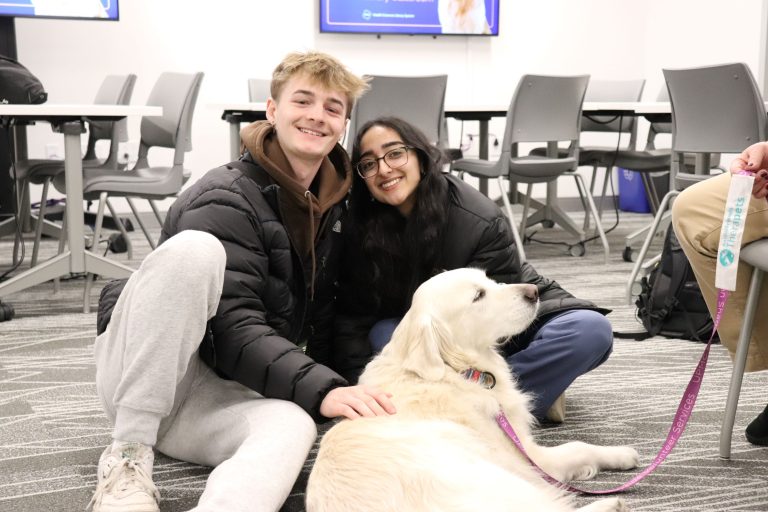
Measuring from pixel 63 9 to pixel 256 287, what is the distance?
5165 millimetres

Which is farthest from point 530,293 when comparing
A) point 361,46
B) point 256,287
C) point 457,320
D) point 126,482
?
point 361,46

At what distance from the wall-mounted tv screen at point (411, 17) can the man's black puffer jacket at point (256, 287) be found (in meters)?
5.75

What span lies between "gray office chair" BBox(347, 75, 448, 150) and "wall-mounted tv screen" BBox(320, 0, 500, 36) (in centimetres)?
297

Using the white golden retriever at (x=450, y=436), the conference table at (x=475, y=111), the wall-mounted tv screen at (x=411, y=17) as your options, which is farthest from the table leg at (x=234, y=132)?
the white golden retriever at (x=450, y=436)

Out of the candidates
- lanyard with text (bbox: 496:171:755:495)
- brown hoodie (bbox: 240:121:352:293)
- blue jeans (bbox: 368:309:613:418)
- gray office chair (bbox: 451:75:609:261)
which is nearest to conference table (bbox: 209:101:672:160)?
gray office chair (bbox: 451:75:609:261)

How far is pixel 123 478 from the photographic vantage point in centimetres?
180

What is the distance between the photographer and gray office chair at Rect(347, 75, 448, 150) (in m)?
4.96

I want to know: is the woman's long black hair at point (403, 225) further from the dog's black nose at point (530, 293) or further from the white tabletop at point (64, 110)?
the white tabletop at point (64, 110)

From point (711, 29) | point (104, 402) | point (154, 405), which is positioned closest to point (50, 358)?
point (104, 402)

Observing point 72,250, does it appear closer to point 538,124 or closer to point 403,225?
point 403,225

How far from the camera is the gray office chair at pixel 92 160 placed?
4.92m

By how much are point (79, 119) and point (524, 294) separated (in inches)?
105

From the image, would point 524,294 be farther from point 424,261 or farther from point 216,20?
point 216,20

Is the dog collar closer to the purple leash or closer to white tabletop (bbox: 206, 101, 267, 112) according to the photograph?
the purple leash
